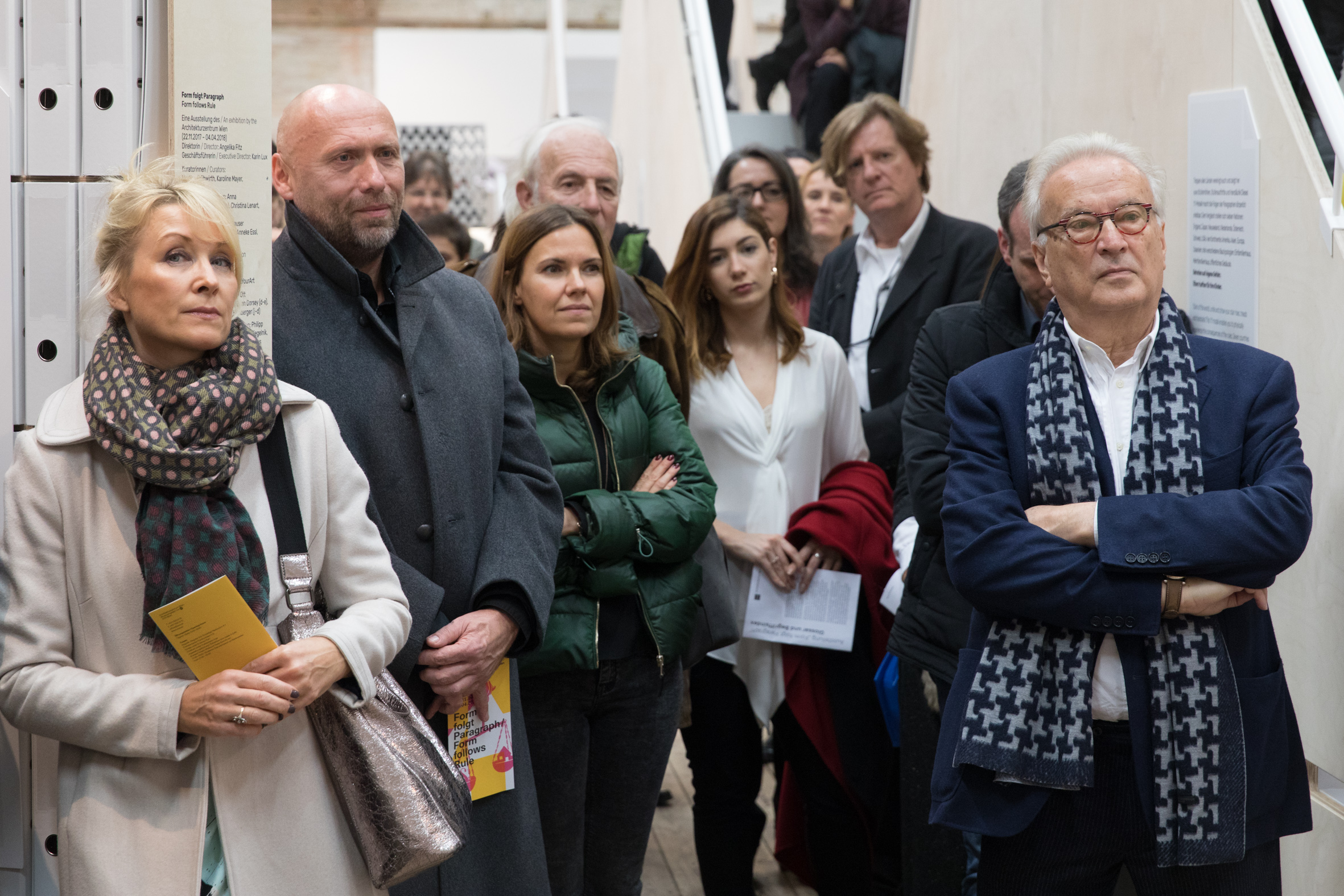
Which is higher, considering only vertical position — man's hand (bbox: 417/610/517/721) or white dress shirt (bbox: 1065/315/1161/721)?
white dress shirt (bbox: 1065/315/1161/721)

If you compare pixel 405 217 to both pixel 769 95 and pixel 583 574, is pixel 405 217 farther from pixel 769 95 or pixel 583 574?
pixel 769 95

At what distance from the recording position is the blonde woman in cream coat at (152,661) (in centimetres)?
164

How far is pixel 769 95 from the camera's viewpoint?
7.21 m

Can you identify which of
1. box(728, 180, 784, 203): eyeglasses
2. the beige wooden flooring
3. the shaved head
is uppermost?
box(728, 180, 784, 203): eyeglasses

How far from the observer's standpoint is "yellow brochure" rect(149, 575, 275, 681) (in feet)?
5.24

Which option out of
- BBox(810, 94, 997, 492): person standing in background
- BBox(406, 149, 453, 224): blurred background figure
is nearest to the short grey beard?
BBox(810, 94, 997, 492): person standing in background

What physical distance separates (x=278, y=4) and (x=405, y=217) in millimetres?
13544

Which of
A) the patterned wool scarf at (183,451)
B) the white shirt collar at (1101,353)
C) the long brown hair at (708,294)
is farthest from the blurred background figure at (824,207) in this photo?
the patterned wool scarf at (183,451)

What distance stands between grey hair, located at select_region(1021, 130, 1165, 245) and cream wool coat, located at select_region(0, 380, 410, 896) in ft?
4.12

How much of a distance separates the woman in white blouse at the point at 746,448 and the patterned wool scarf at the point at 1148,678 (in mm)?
1156

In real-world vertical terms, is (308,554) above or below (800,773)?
above

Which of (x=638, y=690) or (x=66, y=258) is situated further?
(x=638, y=690)

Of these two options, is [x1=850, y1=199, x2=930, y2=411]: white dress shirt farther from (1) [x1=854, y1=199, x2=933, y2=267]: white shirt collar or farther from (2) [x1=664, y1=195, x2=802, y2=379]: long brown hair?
(2) [x1=664, y1=195, x2=802, y2=379]: long brown hair

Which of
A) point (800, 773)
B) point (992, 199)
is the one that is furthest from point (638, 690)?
point (992, 199)
